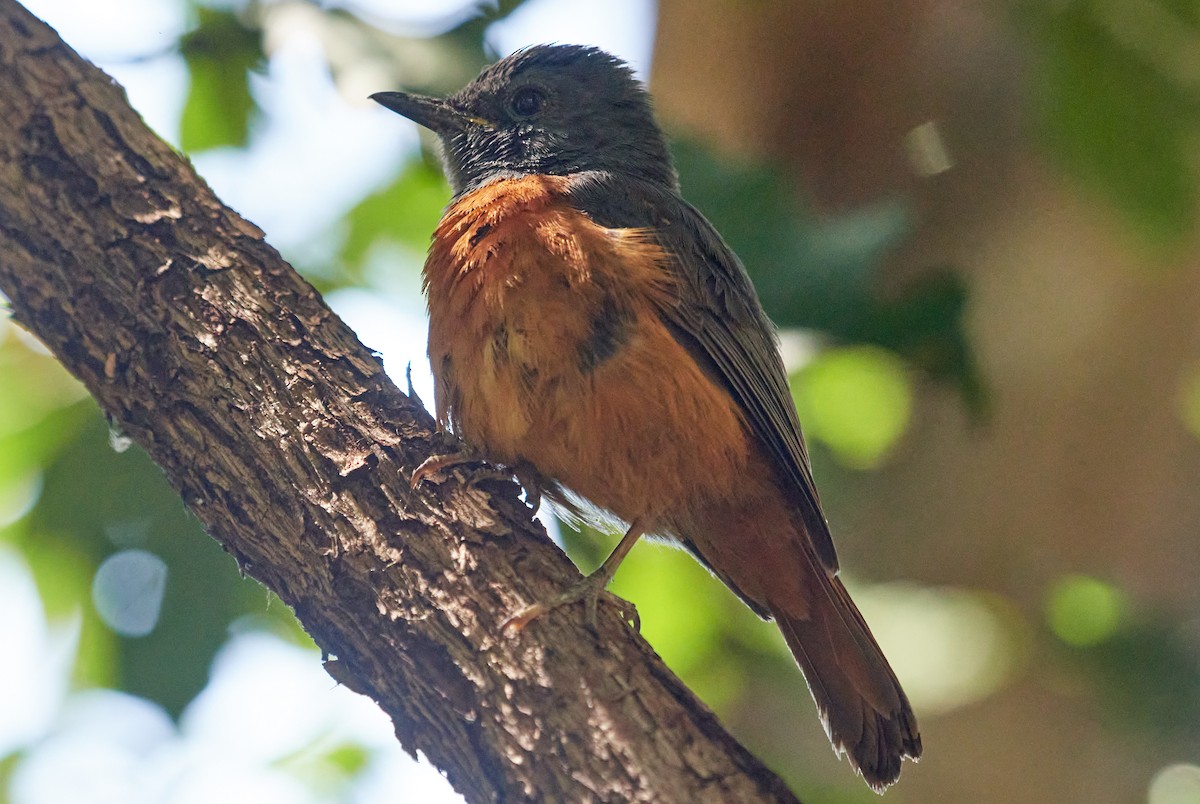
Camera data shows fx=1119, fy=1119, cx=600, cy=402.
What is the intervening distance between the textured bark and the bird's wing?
34.9 inches

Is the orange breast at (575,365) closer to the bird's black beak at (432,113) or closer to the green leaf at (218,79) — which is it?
the bird's black beak at (432,113)

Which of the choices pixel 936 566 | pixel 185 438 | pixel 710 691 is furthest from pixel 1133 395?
pixel 185 438

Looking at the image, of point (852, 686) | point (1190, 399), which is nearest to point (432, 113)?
point (852, 686)

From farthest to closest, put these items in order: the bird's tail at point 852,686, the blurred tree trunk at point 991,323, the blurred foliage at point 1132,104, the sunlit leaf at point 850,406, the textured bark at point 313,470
→ the blurred tree trunk at point 991,323
the sunlit leaf at point 850,406
the bird's tail at point 852,686
the blurred foliage at point 1132,104
the textured bark at point 313,470

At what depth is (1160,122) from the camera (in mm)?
3516

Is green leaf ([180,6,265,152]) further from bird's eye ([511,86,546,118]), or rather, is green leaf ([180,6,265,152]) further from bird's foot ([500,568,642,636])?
bird's foot ([500,568,642,636])

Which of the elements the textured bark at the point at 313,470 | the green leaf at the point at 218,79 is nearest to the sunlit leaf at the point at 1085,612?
the textured bark at the point at 313,470

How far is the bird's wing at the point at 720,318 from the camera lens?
369cm

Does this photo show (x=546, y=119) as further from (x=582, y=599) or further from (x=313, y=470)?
(x=582, y=599)

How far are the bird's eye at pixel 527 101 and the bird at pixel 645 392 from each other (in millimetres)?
389

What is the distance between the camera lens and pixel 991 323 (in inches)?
215

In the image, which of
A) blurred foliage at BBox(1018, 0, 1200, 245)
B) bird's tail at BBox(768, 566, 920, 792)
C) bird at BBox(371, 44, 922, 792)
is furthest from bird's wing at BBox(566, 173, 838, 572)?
blurred foliage at BBox(1018, 0, 1200, 245)

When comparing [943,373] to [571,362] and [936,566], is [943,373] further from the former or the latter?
[936,566]

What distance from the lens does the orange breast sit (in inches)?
132
